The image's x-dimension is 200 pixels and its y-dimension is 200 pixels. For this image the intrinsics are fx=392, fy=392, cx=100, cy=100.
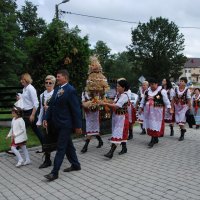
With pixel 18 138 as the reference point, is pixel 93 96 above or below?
above

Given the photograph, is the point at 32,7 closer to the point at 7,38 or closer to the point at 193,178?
the point at 7,38

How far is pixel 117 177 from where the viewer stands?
22.8 feet

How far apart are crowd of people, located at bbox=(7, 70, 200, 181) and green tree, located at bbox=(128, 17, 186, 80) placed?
2212 inches

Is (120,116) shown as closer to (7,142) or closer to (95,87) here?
(95,87)

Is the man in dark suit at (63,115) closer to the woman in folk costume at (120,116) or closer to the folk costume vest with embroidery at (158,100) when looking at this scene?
the woman in folk costume at (120,116)

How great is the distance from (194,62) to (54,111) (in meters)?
Result: 162

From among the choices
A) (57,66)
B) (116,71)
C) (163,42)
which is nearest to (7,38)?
(57,66)

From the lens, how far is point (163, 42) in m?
69.7

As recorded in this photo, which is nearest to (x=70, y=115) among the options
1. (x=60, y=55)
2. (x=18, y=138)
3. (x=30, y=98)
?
(x=18, y=138)

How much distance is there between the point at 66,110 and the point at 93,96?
8.00ft

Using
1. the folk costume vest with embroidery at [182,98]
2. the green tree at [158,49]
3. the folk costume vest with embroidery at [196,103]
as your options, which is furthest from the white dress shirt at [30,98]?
the green tree at [158,49]

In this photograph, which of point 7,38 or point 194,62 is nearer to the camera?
point 7,38

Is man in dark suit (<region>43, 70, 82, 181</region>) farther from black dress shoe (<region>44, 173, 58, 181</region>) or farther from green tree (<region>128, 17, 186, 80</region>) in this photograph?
green tree (<region>128, 17, 186, 80</region>)

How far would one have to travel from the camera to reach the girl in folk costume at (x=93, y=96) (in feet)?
30.0
